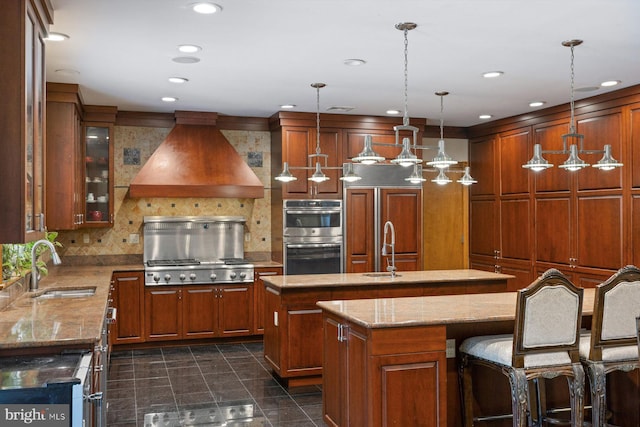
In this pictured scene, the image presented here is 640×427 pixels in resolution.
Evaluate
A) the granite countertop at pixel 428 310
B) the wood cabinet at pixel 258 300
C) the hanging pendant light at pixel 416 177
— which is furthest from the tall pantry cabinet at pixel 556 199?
the wood cabinet at pixel 258 300

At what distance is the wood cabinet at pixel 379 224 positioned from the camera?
751cm

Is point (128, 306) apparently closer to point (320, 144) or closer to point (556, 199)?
point (320, 144)

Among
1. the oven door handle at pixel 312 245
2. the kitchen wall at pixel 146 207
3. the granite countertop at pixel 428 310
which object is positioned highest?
the kitchen wall at pixel 146 207

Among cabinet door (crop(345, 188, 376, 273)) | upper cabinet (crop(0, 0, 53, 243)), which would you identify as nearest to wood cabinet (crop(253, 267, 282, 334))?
cabinet door (crop(345, 188, 376, 273))

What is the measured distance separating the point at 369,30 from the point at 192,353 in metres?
4.20

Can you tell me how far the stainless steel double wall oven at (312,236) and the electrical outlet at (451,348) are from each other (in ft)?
11.7

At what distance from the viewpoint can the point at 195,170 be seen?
7.06m

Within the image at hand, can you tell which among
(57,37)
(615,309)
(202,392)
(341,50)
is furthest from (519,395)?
(57,37)

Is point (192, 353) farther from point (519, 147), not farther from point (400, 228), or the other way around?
point (519, 147)

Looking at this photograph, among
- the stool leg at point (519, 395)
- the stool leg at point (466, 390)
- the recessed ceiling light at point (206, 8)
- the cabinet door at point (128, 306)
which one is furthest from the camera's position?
the cabinet door at point (128, 306)

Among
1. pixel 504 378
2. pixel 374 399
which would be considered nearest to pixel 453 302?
pixel 504 378

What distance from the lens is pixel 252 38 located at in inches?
167

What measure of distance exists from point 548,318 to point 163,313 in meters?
4.60

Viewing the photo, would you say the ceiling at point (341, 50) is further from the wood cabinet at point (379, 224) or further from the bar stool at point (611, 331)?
the bar stool at point (611, 331)
